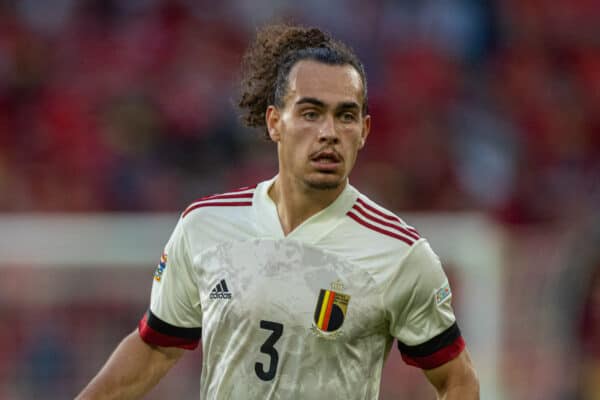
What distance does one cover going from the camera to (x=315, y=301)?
10.7 feet

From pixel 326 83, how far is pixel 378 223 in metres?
0.45

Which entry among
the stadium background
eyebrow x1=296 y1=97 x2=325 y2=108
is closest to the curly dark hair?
eyebrow x1=296 y1=97 x2=325 y2=108

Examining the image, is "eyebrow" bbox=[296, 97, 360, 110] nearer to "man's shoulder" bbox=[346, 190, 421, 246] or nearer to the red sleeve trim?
"man's shoulder" bbox=[346, 190, 421, 246]

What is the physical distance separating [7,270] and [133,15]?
2.95m

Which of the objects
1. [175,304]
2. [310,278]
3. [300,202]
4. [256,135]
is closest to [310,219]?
[300,202]

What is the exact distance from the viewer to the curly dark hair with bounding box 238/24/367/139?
3416 mm

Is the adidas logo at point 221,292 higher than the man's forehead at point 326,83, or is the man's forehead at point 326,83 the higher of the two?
the man's forehead at point 326,83

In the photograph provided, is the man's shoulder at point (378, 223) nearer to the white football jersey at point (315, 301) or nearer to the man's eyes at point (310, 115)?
the white football jersey at point (315, 301)

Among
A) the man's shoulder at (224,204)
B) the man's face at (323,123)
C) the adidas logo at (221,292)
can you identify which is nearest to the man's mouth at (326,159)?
the man's face at (323,123)

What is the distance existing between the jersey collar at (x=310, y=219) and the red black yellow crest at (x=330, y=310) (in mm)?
184

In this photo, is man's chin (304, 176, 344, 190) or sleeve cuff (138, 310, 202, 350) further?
sleeve cuff (138, 310, 202, 350)

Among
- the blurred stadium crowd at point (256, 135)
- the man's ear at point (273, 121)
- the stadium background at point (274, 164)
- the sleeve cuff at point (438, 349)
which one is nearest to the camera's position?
the sleeve cuff at point (438, 349)

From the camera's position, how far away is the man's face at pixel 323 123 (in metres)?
3.27

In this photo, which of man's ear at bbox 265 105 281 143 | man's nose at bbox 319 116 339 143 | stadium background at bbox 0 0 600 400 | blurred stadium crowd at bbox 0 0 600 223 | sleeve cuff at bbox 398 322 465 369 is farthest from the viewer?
blurred stadium crowd at bbox 0 0 600 223
